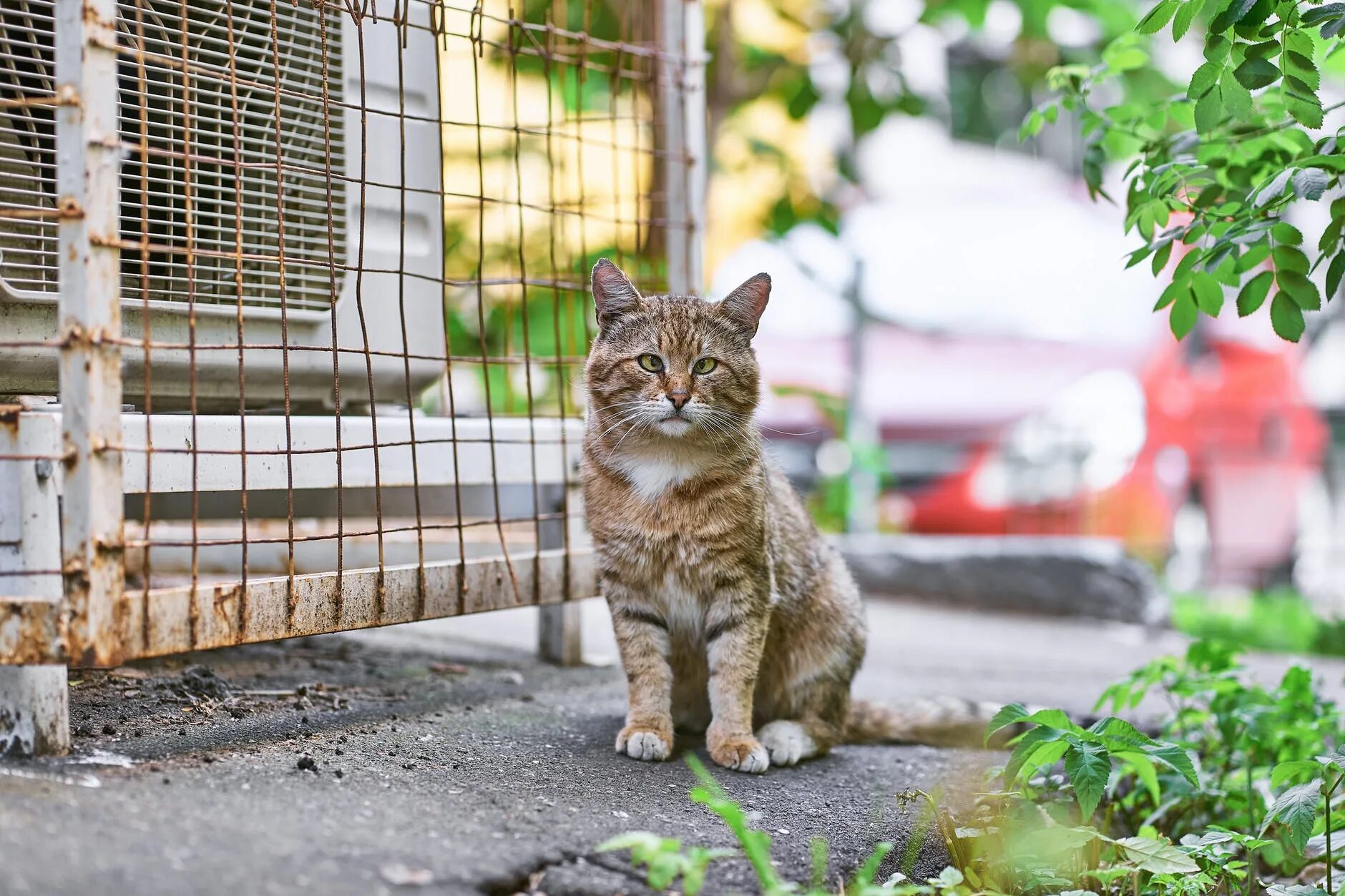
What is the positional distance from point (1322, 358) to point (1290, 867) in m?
8.21

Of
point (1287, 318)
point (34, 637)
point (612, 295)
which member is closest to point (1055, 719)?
point (1287, 318)

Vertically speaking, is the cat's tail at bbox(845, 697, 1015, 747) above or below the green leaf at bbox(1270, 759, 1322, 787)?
below

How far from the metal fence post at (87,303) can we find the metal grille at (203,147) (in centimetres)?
10

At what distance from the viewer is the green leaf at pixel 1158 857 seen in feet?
7.13

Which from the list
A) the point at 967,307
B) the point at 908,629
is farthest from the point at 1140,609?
the point at 967,307

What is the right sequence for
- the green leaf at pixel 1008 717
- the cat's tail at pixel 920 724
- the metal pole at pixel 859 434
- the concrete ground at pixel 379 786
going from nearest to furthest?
1. the concrete ground at pixel 379 786
2. the green leaf at pixel 1008 717
3. the cat's tail at pixel 920 724
4. the metal pole at pixel 859 434

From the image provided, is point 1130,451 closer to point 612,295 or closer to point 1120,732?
point 612,295

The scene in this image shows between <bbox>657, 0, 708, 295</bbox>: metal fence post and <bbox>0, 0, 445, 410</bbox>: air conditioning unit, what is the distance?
0.86m

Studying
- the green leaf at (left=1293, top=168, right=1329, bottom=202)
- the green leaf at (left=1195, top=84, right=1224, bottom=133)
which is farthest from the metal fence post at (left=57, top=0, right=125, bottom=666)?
the green leaf at (left=1293, top=168, right=1329, bottom=202)

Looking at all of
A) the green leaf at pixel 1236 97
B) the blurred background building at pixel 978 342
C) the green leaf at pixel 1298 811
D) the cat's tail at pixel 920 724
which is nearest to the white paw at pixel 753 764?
the cat's tail at pixel 920 724

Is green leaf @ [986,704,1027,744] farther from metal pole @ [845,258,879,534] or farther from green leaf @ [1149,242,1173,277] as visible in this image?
metal pole @ [845,258,879,534]

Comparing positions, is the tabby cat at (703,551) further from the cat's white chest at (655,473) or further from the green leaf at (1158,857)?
the green leaf at (1158,857)

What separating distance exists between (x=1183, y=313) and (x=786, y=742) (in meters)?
1.27

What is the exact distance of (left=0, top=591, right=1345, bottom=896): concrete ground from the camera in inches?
69.6
